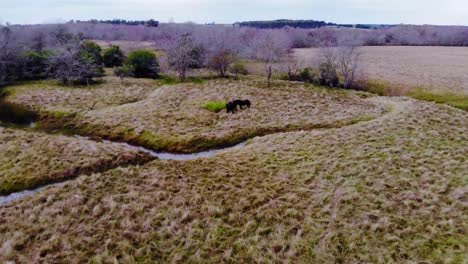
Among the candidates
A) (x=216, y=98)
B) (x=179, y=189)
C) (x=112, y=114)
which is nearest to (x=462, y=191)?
(x=179, y=189)

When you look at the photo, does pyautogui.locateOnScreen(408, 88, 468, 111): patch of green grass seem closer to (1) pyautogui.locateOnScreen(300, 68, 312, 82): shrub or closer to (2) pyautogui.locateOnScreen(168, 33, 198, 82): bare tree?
(1) pyautogui.locateOnScreen(300, 68, 312, 82): shrub

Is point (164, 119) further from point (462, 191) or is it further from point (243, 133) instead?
point (462, 191)

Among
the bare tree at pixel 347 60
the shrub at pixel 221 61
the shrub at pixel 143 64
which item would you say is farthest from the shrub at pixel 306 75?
the shrub at pixel 143 64

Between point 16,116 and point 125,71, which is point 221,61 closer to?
point 125,71

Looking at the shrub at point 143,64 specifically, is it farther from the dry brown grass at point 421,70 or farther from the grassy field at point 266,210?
the grassy field at point 266,210

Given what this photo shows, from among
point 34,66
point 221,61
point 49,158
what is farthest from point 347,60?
point 34,66

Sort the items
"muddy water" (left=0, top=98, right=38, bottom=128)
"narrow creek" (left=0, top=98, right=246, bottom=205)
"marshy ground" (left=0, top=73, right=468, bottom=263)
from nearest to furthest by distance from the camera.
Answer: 1. "marshy ground" (left=0, top=73, right=468, bottom=263)
2. "narrow creek" (left=0, top=98, right=246, bottom=205)
3. "muddy water" (left=0, top=98, right=38, bottom=128)

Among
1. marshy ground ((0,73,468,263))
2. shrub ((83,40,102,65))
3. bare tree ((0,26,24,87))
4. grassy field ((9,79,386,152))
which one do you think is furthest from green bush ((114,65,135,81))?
marshy ground ((0,73,468,263))
